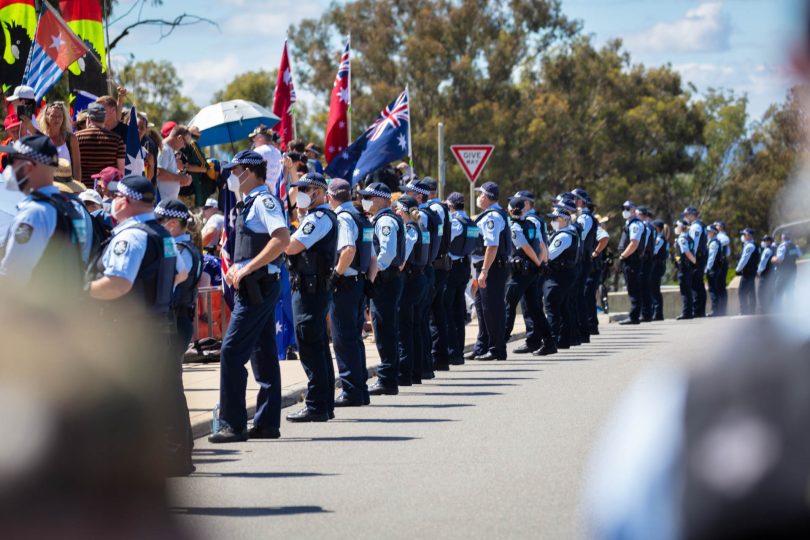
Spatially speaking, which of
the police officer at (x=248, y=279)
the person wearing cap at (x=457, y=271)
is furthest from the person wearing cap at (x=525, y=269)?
the police officer at (x=248, y=279)

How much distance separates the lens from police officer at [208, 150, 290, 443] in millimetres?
10281

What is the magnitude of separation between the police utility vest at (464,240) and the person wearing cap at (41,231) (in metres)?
10.1

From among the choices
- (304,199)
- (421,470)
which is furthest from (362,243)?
(421,470)

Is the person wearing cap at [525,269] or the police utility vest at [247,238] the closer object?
the police utility vest at [247,238]

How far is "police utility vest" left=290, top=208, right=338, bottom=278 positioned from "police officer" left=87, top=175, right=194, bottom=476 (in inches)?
113

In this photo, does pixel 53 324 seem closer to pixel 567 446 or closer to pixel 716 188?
pixel 567 446

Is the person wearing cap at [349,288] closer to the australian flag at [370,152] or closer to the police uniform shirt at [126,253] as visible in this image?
the police uniform shirt at [126,253]

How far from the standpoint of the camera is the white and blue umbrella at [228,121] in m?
18.3

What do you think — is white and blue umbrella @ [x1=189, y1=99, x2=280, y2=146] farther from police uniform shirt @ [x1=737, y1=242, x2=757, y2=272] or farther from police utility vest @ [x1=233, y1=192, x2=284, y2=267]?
police uniform shirt @ [x1=737, y1=242, x2=757, y2=272]

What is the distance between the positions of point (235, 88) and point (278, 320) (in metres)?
49.8

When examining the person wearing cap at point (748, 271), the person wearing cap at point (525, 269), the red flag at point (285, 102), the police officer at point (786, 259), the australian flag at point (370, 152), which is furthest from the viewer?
the police officer at point (786, 259)

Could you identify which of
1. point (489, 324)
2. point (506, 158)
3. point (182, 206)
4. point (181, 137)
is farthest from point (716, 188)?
point (182, 206)

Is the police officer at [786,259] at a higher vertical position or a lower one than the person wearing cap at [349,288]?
higher

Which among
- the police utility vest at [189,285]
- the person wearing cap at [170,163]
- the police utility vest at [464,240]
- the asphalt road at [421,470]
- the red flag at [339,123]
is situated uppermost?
the red flag at [339,123]
